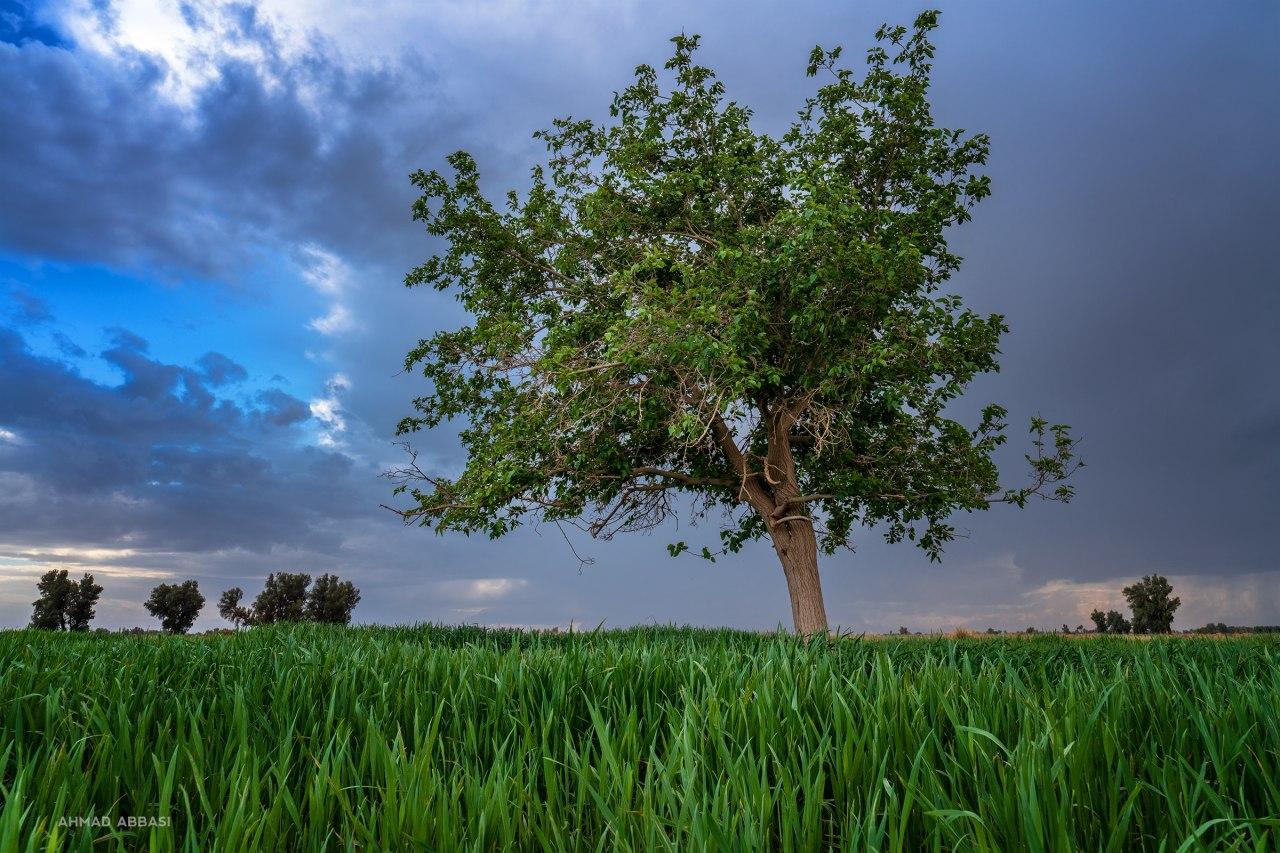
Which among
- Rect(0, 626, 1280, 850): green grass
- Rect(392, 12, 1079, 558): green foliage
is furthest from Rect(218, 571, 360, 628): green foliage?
Rect(0, 626, 1280, 850): green grass

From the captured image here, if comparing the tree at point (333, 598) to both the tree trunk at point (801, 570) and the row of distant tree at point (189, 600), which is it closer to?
the row of distant tree at point (189, 600)

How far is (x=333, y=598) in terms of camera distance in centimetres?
3544

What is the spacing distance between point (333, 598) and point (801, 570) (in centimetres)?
2771

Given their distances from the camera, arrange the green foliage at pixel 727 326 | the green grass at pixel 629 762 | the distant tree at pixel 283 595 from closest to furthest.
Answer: the green grass at pixel 629 762 → the green foliage at pixel 727 326 → the distant tree at pixel 283 595

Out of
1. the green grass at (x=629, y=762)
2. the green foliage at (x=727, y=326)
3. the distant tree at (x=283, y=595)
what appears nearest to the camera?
the green grass at (x=629, y=762)

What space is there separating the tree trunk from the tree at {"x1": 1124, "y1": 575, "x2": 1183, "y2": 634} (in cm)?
2998

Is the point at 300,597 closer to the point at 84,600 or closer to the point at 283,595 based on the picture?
the point at 283,595

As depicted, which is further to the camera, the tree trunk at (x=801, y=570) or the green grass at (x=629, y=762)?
the tree trunk at (x=801, y=570)

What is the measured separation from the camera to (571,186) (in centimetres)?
1772

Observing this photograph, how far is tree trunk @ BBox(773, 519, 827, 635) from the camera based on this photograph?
14.8 m

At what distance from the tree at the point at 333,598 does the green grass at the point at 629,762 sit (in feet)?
105

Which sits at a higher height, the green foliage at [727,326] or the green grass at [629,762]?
the green foliage at [727,326]

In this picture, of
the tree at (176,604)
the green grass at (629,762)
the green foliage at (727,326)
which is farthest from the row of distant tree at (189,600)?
the green grass at (629,762)

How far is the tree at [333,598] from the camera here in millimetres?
Answer: 34906
